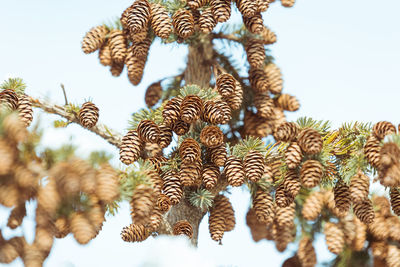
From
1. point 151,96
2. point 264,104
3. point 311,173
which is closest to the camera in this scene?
point 311,173

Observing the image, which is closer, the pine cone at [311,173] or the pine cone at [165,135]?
the pine cone at [311,173]

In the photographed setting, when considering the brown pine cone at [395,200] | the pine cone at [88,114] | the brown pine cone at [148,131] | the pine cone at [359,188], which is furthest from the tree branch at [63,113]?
the brown pine cone at [395,200]

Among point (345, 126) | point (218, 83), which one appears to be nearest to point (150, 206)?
point (218, 83)

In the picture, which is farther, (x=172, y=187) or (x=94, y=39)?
(x=94, y=39)

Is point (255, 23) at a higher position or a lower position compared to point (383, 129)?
higher

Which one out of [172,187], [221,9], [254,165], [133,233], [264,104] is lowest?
[133,233]

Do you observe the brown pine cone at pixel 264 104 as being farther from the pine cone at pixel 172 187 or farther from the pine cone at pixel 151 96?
the pine cone at pixel 172 187

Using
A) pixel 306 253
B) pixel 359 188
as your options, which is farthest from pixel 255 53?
pixel 306 253

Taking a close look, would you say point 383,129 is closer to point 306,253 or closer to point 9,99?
point 306,253

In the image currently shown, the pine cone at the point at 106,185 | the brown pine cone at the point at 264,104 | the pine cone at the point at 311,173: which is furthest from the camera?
the brown pine cone at the point at 264,104
